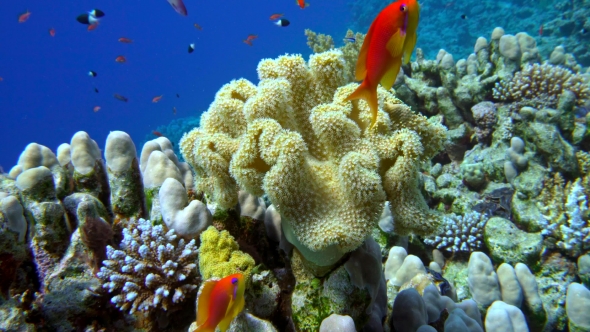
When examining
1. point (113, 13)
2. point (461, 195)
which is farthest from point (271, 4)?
point (461, 195)

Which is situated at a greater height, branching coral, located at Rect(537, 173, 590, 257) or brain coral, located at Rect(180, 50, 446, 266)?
brain coral, located at Rect(180, 50, 446, 266)

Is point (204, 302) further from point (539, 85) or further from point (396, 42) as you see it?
point (539, 85)

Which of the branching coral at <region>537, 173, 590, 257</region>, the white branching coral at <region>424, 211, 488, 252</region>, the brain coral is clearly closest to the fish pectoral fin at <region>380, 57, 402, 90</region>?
the brain coral

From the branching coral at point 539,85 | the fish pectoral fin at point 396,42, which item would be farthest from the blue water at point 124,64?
the fish pectoral fin at point 396,42

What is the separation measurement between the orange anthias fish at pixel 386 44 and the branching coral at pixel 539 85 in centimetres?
595

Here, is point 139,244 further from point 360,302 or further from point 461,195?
point 461,195

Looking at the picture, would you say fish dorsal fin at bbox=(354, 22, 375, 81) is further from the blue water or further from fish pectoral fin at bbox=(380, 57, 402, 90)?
the blue water

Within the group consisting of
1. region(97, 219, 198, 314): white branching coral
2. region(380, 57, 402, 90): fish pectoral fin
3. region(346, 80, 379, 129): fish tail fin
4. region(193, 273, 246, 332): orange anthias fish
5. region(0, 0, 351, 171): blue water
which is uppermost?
region(0, 0, 351, 171): blue water

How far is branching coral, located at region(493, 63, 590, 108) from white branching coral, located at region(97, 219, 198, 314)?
263 inches

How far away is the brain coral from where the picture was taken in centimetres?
169

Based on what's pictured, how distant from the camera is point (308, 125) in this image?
2.21 meters

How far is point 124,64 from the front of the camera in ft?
266

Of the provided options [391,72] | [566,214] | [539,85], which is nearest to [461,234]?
[566,214]

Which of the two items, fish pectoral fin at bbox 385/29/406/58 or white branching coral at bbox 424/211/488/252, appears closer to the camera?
fish pectoral fin at bbox 385/29/406/58
